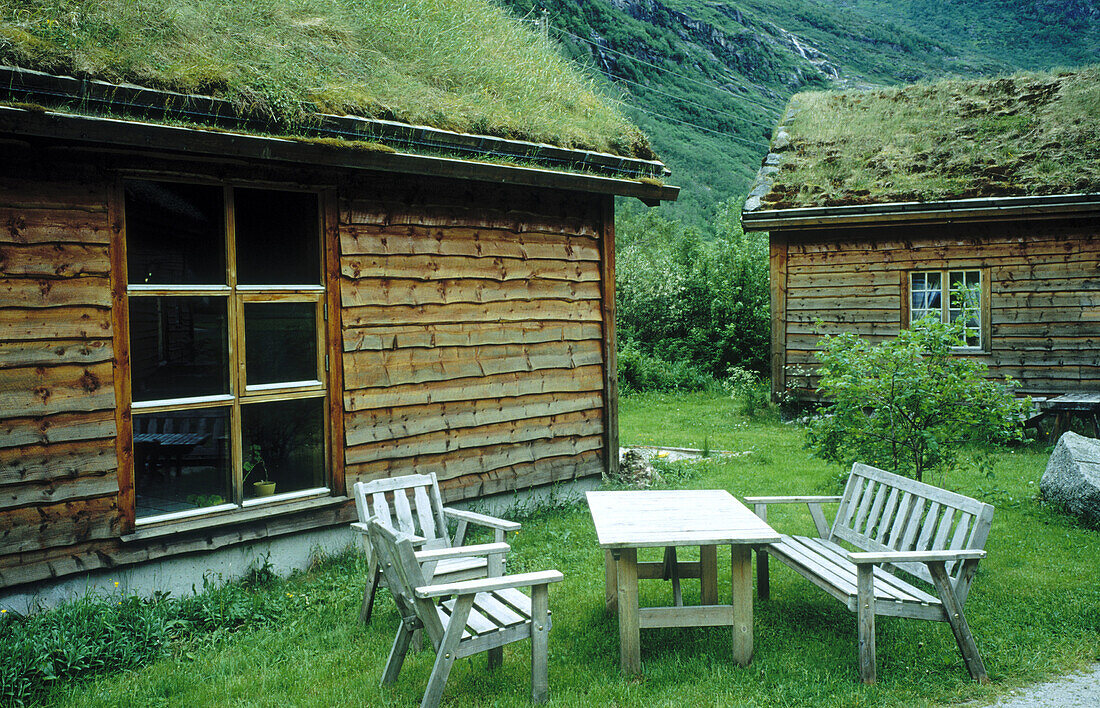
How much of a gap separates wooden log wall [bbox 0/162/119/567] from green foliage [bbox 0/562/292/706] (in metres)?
0.38

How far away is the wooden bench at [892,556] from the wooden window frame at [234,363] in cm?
319

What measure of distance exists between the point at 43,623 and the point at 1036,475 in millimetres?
9633

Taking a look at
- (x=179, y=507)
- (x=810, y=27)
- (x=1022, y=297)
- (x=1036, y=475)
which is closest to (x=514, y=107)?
(x=179, y=507)

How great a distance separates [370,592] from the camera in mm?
4633

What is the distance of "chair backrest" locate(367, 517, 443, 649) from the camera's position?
11.1ft

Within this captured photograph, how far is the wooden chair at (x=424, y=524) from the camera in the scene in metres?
4.45

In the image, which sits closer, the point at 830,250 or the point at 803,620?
the point at 803,620

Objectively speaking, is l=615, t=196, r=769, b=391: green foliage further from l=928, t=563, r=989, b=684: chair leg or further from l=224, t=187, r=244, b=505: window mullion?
l=928, t=563, r=989, b=684: chair leg

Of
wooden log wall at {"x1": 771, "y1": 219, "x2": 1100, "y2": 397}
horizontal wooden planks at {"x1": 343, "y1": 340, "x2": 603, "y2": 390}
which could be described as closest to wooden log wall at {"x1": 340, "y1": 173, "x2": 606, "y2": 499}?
horizontal wooden planks at {"x1": 343, "y1": 340, "x2": 603, "y2": 390}

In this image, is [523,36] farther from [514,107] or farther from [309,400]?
[309,400]

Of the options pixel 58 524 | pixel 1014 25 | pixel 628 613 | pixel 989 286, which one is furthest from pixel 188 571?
pixel 1014 25

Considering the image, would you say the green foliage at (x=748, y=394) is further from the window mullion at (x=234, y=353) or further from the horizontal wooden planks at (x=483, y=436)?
the window mullion at (x=234, y=353)

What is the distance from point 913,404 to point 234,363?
5024 mm

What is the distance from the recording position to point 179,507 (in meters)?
5.04
